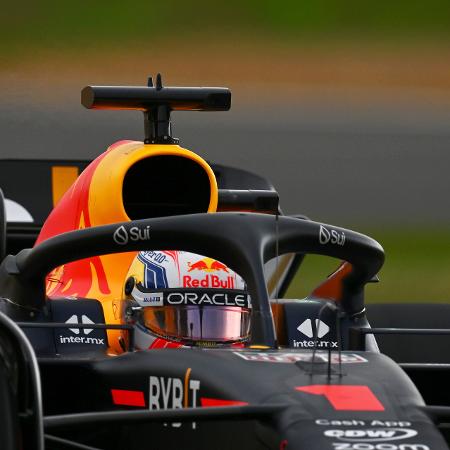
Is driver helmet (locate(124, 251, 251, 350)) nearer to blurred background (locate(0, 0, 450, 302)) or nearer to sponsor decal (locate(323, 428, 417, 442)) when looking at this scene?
sponsor decal (locate(323, 428, 417, 442))

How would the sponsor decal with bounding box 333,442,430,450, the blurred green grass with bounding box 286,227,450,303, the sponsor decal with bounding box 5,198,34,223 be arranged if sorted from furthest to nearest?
the blurred green grass with bounding box 286,227,450,303 → the sponsor decal with bounding box 5,198,34,223 → the sponsor decal with bounding box 333,442,430,450

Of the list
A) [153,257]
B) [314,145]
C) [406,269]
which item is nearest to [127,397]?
[153,257]

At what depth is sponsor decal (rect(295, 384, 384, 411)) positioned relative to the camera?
6.83ft

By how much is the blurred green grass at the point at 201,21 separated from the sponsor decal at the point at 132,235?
12.3 metres

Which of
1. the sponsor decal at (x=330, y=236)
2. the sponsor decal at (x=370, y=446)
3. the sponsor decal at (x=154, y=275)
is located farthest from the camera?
the sponsor decal at (x=154, y=275)

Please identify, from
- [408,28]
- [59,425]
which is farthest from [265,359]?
[408,28]

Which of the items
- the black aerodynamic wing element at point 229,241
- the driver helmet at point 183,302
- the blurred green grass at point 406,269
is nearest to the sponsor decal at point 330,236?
the black aerodynamic wing element at point 229,241

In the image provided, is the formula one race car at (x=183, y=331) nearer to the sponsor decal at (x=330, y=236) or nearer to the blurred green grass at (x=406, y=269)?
the sponsor decal at (x=330, y=236)

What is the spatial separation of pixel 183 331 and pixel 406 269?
942cm

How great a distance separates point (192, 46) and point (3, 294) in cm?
1488

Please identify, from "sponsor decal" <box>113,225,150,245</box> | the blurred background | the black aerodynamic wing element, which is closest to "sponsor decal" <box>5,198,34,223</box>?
the black aerodynamic wing element

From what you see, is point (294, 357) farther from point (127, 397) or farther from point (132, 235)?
point (132, 235)

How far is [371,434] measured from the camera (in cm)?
199

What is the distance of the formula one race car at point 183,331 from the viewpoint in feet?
6.68
